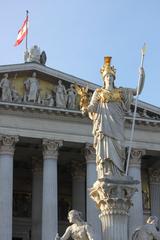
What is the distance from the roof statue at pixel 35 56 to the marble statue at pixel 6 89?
2762mm

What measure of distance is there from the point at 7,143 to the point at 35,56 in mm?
6514

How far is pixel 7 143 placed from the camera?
3503cm

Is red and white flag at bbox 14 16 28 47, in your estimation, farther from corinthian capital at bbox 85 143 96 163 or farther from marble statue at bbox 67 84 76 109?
corinthian capital at bbox 85 143 96 163

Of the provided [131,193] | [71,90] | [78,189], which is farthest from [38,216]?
[131,193]

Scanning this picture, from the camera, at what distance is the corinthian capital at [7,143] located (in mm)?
34750

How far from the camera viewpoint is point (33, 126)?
36.5 meters

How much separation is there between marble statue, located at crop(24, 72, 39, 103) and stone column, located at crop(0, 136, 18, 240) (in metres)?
2.68

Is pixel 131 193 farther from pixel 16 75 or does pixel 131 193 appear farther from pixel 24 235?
pixel 24 235

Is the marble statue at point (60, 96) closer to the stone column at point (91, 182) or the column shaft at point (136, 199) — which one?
the stone column at point (91, 182)

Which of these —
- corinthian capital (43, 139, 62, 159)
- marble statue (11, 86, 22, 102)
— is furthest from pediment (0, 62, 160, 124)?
corinthian capital (43, 139, 62, 159)

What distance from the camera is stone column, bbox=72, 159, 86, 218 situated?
1547 inches

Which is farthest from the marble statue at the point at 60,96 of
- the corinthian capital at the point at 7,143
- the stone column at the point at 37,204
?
the stone column at the point at 37,204

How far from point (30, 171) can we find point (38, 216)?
6.25 meters

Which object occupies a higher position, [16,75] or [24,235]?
[16,75]
